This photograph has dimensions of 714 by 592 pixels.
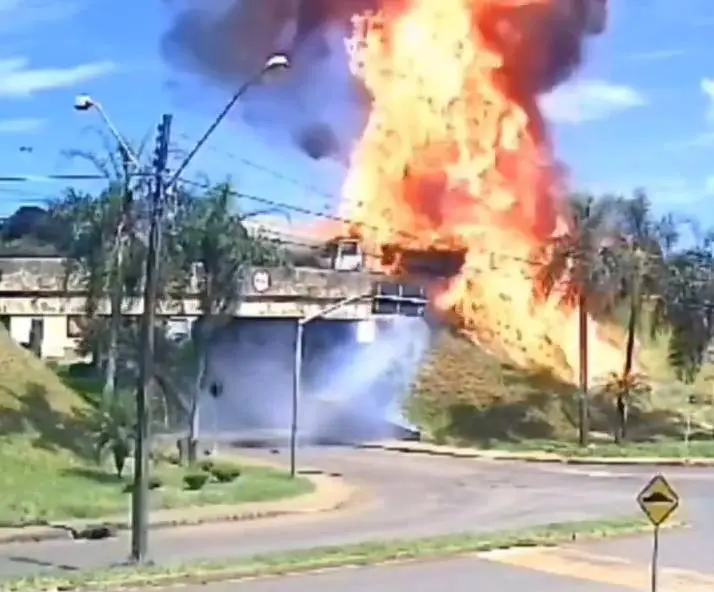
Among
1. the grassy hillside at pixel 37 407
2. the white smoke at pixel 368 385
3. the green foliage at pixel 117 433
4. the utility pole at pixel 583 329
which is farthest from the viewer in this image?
the white smoke at pixel 368 385

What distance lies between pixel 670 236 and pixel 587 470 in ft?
60.3

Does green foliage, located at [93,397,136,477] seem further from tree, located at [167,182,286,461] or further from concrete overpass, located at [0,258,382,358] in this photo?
concrete overpass, located at [0,258,382,358]

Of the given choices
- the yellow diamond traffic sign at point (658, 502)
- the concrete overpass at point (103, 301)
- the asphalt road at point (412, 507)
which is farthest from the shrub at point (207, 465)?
the yellow diamond traffic sign at point (658, 502)

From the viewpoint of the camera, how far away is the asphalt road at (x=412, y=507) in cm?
2884

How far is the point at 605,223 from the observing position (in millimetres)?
66500

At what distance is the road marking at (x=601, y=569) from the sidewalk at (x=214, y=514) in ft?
30.9

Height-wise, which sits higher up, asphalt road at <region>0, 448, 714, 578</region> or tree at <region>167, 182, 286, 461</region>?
tree at <region>167, 182, 286, 461</region>

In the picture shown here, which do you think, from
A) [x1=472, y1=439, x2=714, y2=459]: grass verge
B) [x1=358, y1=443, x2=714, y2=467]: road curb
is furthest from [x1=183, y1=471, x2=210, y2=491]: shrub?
[x1=472, y1=439, x2=714, y2=459]: grass verge

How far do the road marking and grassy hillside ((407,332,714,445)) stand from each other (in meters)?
39.5

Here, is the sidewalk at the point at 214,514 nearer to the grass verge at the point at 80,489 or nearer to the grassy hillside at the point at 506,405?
the grass verge at the point at 80,489

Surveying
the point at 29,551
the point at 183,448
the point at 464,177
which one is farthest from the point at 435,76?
the point at 29,551

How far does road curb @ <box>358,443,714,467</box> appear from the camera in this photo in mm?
60531

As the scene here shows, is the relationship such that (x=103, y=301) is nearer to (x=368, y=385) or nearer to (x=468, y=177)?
(x=368, y=385)

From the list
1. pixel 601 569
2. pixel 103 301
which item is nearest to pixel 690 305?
pixel 103 301
